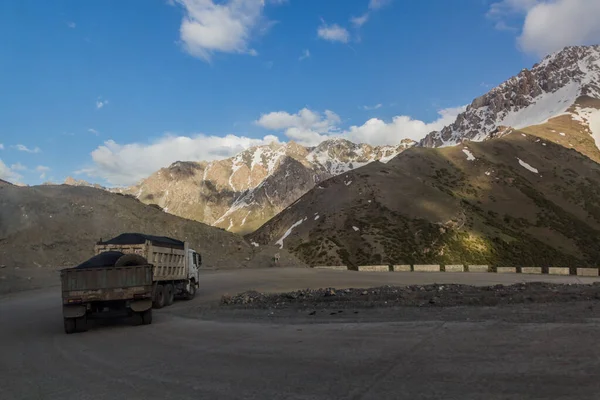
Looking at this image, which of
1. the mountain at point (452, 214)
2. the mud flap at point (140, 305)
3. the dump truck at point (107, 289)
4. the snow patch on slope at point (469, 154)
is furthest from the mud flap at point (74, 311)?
the snow patch on slope at point (469, 154)

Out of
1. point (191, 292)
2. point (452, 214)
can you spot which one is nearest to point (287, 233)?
point (452, 214)

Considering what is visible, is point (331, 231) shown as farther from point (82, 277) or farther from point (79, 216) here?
point (82, 277)

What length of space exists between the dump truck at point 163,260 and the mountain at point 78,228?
28774mm

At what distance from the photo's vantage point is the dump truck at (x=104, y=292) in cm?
1494

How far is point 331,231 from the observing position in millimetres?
83375

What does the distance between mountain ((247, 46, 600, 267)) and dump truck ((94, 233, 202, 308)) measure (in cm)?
4878

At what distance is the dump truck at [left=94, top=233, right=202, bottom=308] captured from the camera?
21.8 metres

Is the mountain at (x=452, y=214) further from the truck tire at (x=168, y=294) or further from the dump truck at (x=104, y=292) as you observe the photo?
the dump truck at (x=104, y=292)

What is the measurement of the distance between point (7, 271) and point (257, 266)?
32.3 meters

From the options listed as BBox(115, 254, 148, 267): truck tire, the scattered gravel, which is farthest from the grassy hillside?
BBox(115, 254, 148, 267): truck tire

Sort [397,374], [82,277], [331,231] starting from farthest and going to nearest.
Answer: [331,231] < [82,277] < [397,374]

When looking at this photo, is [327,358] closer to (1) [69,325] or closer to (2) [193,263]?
(1) [69,325]

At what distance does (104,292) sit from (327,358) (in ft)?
31.6

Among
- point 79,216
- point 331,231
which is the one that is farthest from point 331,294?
point 331,231
